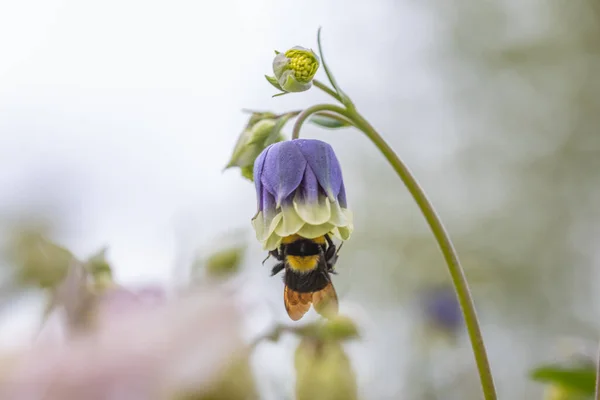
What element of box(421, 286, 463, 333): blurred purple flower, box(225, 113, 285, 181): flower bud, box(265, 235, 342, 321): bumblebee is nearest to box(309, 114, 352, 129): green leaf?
box(225, 113, 285, 181): flower bud

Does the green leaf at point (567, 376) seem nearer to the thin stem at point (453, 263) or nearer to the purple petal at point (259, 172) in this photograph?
the thin stem at point (453, 263)

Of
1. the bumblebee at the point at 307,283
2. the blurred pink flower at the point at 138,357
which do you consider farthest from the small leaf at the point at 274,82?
the blurred pink flower at the point at 138,357

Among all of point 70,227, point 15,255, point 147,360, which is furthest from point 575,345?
point 147,360

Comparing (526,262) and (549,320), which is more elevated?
(526,262)

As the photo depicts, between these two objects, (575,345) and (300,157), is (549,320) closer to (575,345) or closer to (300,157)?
(575,345)

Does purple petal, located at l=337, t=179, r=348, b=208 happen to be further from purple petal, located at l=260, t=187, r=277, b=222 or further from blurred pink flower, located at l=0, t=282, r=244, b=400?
blurred pink flower, located at l=0, t=282, r=244, b=400

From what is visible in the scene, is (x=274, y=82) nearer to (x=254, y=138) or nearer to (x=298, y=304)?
(x=254, y=138)
